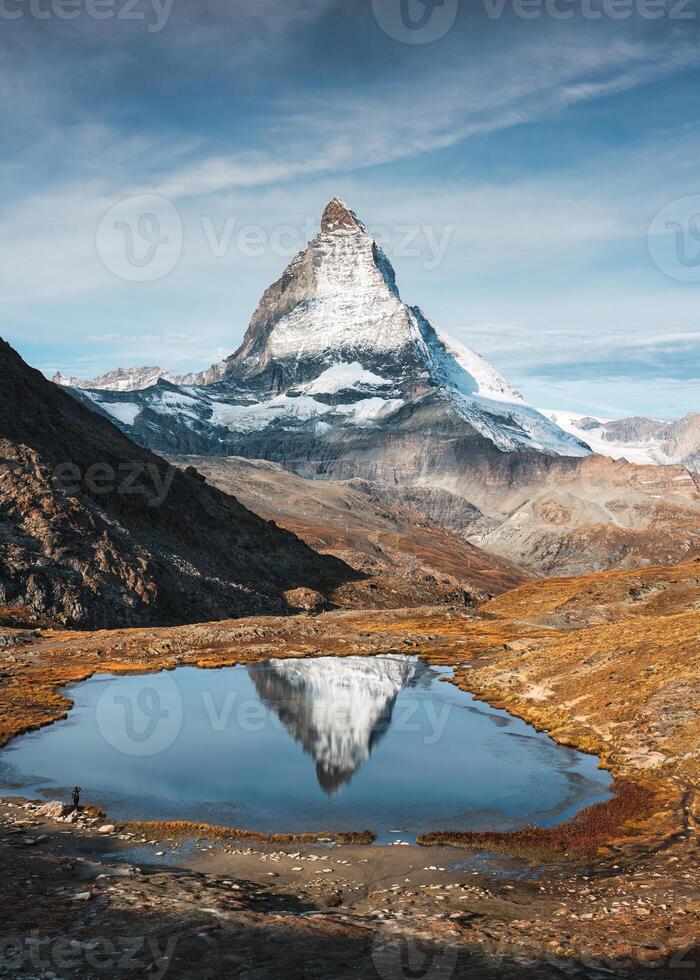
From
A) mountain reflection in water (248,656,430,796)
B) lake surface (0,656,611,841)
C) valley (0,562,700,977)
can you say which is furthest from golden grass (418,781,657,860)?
mountain reflection in water (248,656,430,796)

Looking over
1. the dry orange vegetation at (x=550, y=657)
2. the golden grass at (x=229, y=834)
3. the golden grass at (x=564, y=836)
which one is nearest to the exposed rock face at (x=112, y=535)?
the dry orange vegetation at (x=550, y=657)

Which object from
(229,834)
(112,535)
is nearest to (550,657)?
(229,834)

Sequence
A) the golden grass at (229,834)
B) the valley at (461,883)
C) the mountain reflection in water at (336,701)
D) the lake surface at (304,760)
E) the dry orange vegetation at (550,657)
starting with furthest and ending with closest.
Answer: the mountain reflection in water at (336,701) → the dry orange vegetation at (550,657) → the lake surface at (304,760) → the golden grass at (229,834) → the valley at (461,883)

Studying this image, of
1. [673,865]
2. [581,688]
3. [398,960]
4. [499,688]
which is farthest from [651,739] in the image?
[398,960]

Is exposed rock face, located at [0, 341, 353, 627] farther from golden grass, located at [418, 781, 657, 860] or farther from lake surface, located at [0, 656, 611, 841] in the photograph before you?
golden grass, located at [418, 781, 657, 860]

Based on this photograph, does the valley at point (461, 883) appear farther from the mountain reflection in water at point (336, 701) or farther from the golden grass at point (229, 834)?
the mountain reflection in water at point (336, 701)
